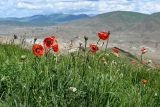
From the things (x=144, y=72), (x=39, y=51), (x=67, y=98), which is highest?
(x=39, y=51)

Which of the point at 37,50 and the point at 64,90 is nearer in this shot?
the point at 64,90

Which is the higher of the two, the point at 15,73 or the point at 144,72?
the point at 15,73

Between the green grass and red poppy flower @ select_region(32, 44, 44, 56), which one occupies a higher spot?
red poppy flower @ select_region(32, 44, 44, 56)

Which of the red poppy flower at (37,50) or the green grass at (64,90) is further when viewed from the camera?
the red poppy flower at (37,50)

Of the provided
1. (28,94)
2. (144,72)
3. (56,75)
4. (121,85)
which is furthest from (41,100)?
(144,72)

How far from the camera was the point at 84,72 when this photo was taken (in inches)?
275

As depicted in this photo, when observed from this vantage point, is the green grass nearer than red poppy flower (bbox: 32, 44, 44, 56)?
Yes

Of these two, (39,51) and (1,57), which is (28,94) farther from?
(1,57)

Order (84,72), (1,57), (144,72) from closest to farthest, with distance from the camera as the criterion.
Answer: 1. (84,72)
2. (1,57)
3. (144,72)

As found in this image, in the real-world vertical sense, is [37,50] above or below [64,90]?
above

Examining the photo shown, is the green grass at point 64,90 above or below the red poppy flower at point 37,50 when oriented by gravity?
below

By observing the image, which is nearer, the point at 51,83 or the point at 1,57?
the point at 51,83

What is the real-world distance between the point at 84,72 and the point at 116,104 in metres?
0.91

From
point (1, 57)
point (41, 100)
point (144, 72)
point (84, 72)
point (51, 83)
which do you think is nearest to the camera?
point (41, 100)
